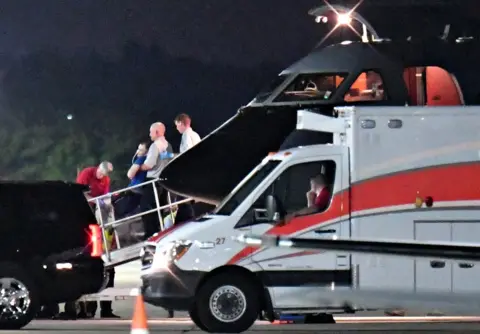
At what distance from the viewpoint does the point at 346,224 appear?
13758 millimetres

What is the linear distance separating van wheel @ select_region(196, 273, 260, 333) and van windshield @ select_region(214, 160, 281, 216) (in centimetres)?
75

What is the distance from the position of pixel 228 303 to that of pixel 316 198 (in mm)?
1500

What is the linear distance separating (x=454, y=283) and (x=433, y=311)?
902 millimetres

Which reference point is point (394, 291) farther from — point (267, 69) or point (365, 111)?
point (267, 69)

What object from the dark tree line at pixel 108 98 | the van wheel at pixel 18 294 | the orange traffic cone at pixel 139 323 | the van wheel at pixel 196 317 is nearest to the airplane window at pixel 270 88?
the van wheel at pixel 196 317

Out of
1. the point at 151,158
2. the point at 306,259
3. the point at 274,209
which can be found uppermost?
the point at 151,158

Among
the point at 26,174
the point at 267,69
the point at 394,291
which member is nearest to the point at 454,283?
the point at 394,291

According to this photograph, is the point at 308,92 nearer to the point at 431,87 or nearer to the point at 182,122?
the point at 431,87

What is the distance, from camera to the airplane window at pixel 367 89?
656 inches

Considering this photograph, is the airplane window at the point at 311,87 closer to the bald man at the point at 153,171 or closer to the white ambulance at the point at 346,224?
the bald man at the point at 153,171

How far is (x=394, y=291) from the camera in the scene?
43.8ft

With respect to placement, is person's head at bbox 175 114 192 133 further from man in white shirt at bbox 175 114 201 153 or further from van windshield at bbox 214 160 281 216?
van windshield at bbox 214 160 281 216

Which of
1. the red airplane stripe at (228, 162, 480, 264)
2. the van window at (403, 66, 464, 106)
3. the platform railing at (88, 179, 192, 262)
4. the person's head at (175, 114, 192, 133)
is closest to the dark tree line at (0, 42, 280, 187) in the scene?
the person's head at (175, 114, 192, 133)

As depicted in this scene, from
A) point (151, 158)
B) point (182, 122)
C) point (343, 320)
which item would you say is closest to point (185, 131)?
point (182, 122)
